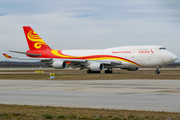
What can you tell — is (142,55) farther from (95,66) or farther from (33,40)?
(33,40)

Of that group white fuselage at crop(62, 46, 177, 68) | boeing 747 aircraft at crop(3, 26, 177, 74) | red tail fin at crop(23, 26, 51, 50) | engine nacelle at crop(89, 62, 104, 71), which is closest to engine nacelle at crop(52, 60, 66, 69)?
boeing 747 aircraft at crop(3, 26, 177, 74)

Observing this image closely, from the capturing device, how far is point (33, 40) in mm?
66188

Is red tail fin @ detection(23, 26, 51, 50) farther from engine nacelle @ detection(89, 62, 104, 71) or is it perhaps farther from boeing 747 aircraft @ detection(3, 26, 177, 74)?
engine nacelle @ detection(89, 62, 104, 71)

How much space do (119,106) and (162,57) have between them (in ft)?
135

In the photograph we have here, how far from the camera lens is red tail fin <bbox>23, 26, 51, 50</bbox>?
6606 centimetres

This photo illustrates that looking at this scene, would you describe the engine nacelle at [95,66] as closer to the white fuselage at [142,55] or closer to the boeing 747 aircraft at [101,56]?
the boeing 747 aircraft at [101,56]

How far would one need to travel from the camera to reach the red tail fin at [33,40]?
6606 centimetres

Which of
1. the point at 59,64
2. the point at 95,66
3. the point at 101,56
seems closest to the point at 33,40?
the point at 59,64

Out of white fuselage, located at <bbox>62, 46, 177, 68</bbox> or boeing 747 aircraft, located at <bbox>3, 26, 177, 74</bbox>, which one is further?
boeing 747 aircraft, located at <bbox>3, 26, 177, 74</bbox>

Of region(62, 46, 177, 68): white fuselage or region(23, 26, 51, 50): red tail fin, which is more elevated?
region(23, 26, 51, 50): red tail fin

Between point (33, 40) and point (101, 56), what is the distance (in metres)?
17.7

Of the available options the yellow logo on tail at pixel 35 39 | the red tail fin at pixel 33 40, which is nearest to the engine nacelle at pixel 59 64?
the red tail fin at pixel 33 40

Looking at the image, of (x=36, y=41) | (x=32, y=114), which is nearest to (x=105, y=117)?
(x=32, y=114)

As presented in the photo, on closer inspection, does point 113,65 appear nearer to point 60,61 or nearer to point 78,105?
point 60,61
